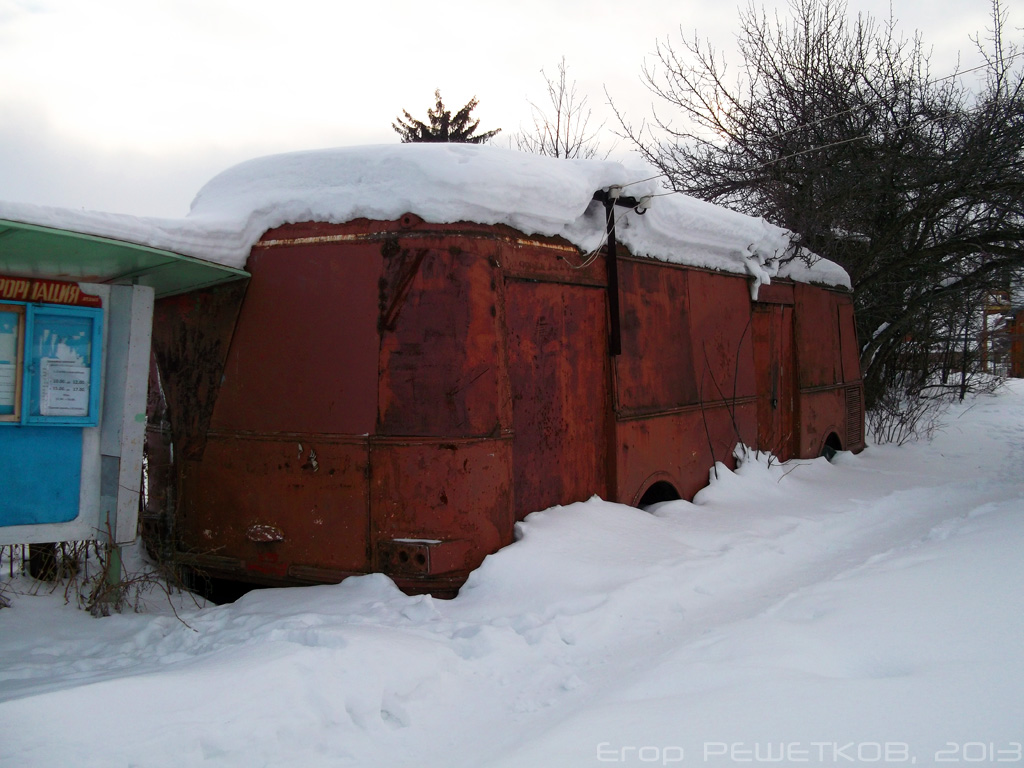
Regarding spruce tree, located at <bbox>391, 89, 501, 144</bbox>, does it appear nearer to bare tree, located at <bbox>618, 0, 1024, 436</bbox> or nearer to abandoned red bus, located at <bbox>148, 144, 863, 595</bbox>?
bare tree, located at <bbox>618, 0, 1024, 436</bbox>

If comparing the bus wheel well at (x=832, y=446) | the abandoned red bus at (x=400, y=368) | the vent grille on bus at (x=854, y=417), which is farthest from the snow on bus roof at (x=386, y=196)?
the vent grille on bus at (x=854, y=417)

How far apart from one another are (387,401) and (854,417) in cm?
813

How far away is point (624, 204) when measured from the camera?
606 centimetres

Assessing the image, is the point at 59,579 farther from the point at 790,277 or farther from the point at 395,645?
the point at 790,277

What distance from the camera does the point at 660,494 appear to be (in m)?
6.84

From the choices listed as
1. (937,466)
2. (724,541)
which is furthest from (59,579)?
(937,466)

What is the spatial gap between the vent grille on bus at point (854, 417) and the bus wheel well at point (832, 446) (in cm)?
20

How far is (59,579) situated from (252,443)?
149cm

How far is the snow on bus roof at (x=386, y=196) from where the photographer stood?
4.85 meters

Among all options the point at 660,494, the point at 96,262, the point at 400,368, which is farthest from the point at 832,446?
the point at 96,262

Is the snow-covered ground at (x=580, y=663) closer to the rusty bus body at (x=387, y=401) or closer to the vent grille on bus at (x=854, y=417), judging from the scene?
the rusty bus body at (x=387, y=401)

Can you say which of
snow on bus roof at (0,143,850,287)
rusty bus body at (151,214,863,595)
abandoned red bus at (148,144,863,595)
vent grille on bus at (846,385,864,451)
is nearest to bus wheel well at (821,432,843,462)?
vent grille on bus at (846,385,864,451)

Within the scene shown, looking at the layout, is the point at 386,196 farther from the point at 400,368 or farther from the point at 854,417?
the point at 854,417

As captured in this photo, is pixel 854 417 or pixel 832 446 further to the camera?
pixel 854 417
